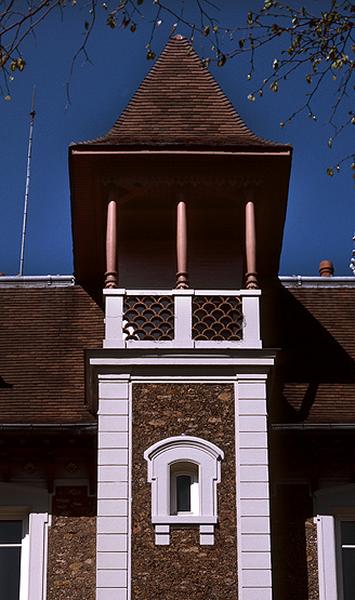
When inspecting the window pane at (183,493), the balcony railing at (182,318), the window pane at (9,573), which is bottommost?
the window pane at (9,573)

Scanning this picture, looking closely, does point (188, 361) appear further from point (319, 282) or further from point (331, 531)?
point (319, 282)

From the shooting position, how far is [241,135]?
17234 mm

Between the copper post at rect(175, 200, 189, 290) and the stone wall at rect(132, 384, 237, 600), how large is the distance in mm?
1289

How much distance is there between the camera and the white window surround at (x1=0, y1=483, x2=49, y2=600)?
15.0 m

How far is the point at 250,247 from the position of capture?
16.0 metres

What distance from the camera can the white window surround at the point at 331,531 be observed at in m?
15.0

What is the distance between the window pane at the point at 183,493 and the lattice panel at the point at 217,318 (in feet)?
5.22

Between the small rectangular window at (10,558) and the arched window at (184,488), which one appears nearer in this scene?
the arched window at (184,488)

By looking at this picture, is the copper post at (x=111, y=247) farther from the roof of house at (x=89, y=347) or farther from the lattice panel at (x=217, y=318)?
the roof of house at (x=89, y=347)

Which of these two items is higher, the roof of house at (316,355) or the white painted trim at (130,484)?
the roof of house at (316,355)

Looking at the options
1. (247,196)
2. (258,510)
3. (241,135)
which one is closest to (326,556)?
(258,510)

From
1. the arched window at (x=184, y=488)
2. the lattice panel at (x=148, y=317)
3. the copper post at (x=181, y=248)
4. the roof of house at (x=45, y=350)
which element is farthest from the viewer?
the roof of house at (x=45, y=350)

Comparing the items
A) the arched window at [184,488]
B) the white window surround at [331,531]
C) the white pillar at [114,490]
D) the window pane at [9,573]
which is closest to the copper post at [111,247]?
the white pillar at [114,490]

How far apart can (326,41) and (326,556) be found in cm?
695
